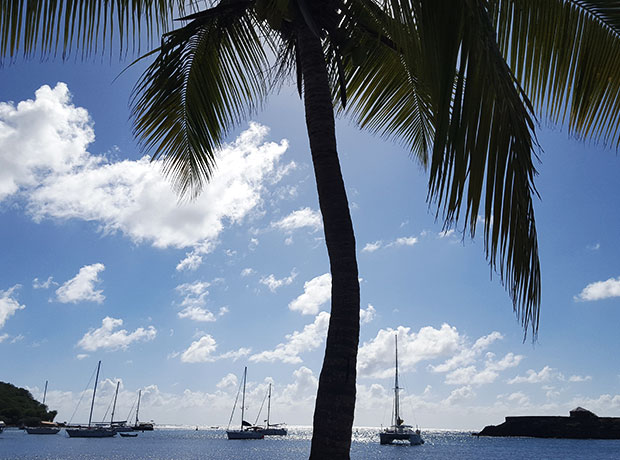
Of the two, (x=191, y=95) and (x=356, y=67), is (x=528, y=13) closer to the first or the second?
(x=356, y=67)

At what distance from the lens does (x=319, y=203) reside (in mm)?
5445

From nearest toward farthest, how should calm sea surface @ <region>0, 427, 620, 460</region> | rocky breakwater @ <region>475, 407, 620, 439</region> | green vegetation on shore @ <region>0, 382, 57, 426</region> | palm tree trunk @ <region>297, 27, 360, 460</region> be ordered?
palm tree trunk @ <region>297, 27, 360, 460</region> → calm sea surface @ <region>0, 427, 620, 460</region> → green vegetation on shore @ <region>0, 382, 57, 426</region> → rocky breakwater @ <region>475, 407, 620, 439</region>

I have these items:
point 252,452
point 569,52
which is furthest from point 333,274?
point 252,452

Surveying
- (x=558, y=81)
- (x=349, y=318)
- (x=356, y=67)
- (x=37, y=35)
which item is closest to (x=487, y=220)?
(x=558, y=81)

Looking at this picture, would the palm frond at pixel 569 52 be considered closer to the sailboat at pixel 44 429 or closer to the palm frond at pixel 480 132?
the palm frond at pixel 480 132

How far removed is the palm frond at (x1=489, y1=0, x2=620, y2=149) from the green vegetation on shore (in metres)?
157

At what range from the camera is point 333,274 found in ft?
17.1

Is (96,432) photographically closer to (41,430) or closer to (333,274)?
(41,430)

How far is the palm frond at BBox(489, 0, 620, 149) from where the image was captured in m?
3.55

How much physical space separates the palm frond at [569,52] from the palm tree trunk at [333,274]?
6.52 ft

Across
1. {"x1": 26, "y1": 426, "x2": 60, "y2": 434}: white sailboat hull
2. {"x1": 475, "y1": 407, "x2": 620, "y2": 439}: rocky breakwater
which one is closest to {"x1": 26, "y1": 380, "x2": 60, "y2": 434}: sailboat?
{"x1": 26, "y1": 426, "x2": 60, "y2": 434}: white sailboat hull

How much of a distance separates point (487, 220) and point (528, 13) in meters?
1.52

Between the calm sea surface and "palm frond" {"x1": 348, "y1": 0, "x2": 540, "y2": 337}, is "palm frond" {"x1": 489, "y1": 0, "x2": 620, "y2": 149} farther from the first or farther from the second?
the calm sea surface

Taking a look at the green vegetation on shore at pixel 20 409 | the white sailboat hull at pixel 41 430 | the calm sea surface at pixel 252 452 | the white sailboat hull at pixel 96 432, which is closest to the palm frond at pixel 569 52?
the calm sea surface at pixel 252 452
